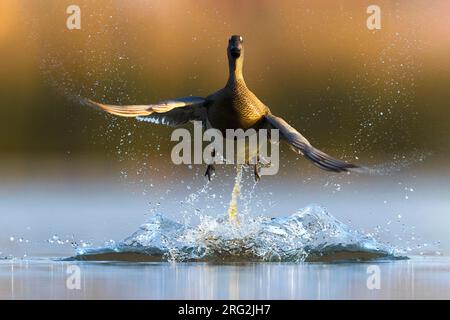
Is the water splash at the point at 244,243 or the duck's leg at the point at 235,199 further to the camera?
the duck's leg at the point at 235,199

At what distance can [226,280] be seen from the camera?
30.9 ft

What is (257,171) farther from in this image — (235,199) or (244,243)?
(244,243)

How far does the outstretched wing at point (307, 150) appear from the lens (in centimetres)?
1013

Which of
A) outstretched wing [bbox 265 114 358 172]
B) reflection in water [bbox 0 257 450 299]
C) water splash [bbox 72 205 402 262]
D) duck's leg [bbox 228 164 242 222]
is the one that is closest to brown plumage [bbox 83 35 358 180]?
outstretched wing [bbox 265 114 358 172]

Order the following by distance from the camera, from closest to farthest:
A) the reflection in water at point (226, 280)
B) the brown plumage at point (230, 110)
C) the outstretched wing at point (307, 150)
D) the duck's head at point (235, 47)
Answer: the reflection in water at point (226, 280), the outstretched wing at point (307, 150), the brown plumage at point (230, 110), the duck's head at point (235, 47)

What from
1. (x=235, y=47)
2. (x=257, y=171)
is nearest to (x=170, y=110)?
(x=235, y=47)

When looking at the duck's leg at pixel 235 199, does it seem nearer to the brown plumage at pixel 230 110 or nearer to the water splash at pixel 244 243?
the water splash at pixel 244 243

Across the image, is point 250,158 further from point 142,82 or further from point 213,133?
point 142,82

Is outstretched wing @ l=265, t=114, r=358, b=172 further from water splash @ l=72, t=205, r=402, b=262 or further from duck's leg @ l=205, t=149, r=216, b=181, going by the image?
water splash @ l=72, t=205, r=402, b=262

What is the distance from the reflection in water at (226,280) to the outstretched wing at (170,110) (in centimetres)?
164

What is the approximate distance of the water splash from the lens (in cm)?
1127

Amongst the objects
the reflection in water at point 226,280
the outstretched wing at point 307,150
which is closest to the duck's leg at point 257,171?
the outstretched wing at point 307,150

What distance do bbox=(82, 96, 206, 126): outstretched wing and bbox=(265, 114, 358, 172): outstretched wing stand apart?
2.96ft

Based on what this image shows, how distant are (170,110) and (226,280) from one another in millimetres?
3966
